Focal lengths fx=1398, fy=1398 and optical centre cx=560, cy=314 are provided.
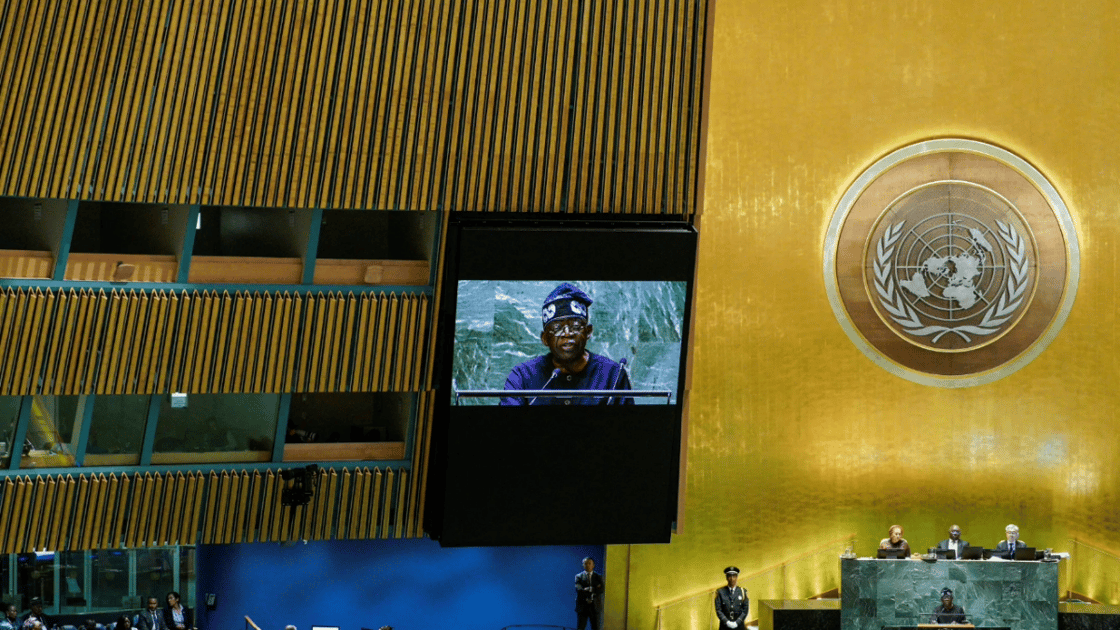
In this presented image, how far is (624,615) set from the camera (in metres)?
16.6

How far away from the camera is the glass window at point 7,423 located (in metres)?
14.1

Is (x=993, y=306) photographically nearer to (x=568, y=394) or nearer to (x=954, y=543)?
(x=954, y=543)

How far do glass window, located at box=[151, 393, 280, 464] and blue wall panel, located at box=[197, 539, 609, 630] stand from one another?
1.82 meters

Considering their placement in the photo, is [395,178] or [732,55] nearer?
[395,178]

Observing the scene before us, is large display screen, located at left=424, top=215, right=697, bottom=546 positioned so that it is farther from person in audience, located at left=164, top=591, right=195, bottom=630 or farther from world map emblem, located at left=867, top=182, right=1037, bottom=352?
world map emblem, located at left=867, top=182, right=1037, bottom=352

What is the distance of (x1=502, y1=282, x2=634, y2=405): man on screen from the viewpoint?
47.3ft

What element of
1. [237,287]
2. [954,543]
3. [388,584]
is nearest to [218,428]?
[237,287]

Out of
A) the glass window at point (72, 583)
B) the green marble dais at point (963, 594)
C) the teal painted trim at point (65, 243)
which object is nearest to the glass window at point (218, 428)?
the teal painted trim at point (65, 243)

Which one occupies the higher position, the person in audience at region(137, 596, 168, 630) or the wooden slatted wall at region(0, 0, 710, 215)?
the wooden slatted wall at region(0, 0, 710, 215)

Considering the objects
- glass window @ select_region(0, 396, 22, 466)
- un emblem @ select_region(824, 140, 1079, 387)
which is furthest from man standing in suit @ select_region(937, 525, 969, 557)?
glass window @ select_region(0, 396, 22, 466)

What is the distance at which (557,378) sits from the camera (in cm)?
1465

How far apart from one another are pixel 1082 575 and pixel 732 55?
7.62 meters

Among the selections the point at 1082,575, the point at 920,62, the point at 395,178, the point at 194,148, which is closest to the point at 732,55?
the point at 920,62

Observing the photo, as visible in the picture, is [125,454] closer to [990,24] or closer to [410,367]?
[410,367]
